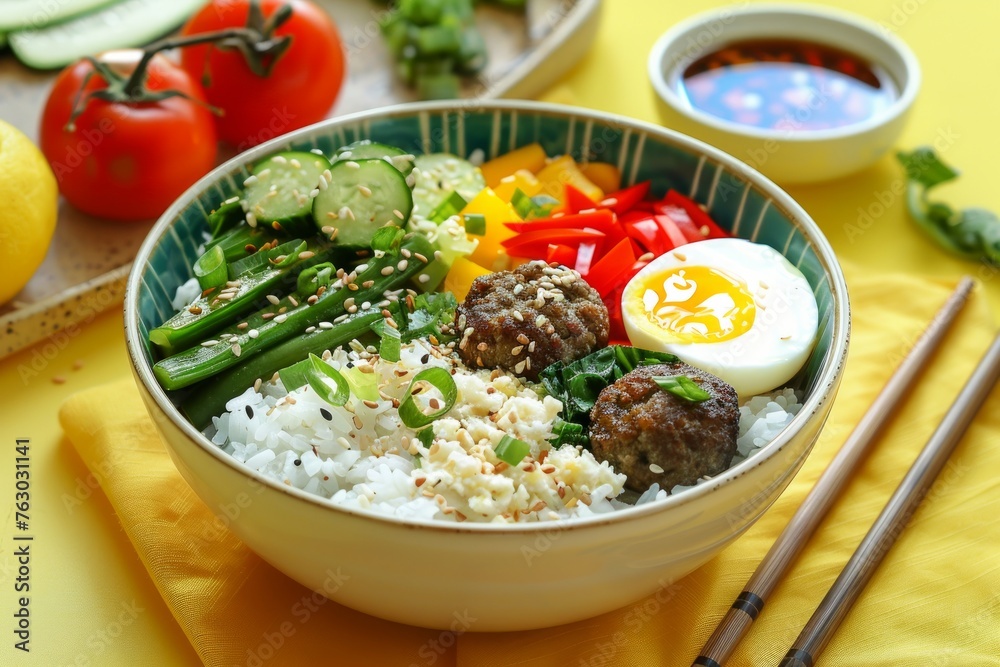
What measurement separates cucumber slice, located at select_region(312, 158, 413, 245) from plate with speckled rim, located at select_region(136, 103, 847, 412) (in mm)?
310

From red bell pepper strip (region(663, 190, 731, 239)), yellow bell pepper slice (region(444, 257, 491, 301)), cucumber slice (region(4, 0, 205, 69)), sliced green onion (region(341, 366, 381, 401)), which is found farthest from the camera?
cucumber slice (region(4, 0, 205, 69))

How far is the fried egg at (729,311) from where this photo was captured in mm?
2389

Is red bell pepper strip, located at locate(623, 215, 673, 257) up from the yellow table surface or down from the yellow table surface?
up

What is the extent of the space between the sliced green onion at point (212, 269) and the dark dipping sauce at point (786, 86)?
214 cm

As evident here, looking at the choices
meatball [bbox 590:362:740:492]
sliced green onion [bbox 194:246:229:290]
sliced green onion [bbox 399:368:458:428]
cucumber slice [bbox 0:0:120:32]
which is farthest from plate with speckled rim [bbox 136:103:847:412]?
cucumber slice [bbox 0:0:120:32]

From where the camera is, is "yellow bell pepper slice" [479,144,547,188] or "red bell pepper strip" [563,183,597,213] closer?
"red bell pepper strip" [563,183,597,213]

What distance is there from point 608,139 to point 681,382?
3.83 feet

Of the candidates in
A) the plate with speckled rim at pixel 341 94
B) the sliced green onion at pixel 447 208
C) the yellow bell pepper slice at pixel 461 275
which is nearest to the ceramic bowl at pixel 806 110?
the plate with speckled rim at pixel 341 94

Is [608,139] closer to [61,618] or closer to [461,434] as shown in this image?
[461,434]

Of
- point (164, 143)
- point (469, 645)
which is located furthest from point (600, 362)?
point (164, 143)

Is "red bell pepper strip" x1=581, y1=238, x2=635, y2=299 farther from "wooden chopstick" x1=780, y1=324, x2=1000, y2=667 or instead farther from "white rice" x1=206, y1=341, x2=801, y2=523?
"wooden chopstick" x1=780, y1=324, x2=1000, y2=667

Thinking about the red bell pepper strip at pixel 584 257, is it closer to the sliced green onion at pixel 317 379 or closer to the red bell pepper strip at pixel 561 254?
the red bell pepper strip at pixel 561 254

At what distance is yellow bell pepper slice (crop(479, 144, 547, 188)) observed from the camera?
10.1 feet

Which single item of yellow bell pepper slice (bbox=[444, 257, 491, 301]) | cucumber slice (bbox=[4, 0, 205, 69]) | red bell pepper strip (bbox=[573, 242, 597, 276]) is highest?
red bell pepper strip (bbox=[573, 242, 597, 276])
